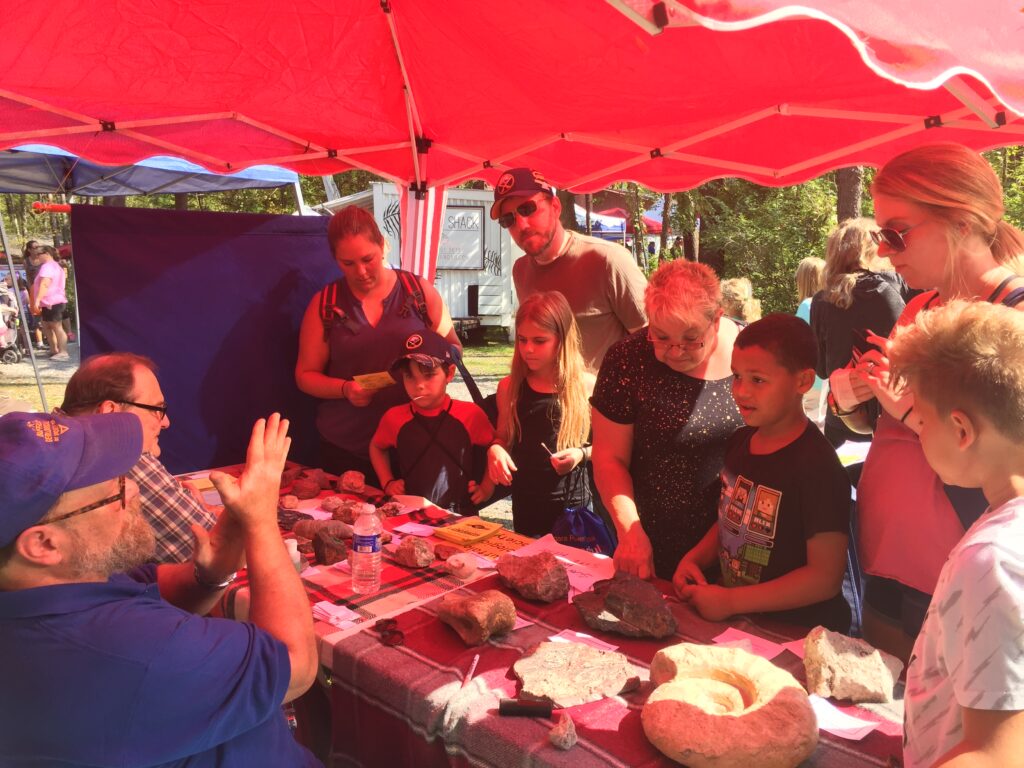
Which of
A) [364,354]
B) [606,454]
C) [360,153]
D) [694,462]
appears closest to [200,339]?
[364,354]

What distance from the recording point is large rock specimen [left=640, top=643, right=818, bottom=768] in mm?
1419

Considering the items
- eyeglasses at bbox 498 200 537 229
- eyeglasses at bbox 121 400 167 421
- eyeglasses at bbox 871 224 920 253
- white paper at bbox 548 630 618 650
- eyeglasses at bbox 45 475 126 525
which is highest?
eyeglasses at bbox 498 200 537 229

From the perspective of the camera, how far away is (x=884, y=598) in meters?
2.10

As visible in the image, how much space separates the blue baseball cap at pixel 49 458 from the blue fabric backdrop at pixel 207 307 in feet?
10.1

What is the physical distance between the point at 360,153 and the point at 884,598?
4670mm

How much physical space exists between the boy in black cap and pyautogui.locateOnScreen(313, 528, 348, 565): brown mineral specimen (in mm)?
766

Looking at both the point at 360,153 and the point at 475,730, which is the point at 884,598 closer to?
the point at 475,730

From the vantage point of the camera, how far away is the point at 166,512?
2.34 meters

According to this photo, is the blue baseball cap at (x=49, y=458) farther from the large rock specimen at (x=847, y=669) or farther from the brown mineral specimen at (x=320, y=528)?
the large rock specimen at (x=847, y=669)

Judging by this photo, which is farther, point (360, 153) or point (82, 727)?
point (360, 153)

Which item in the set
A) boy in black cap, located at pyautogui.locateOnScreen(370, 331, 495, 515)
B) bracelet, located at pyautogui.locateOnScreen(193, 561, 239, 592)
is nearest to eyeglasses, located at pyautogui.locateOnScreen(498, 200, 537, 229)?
boy in black cap, located at pyautogui.locateOnScreen(370, 331, 495, 515)

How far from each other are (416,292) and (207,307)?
4.79 ft

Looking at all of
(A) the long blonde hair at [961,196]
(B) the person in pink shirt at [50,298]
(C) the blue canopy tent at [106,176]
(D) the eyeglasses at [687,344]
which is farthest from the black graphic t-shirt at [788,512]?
(B) the person in pink shirt at [50,298]

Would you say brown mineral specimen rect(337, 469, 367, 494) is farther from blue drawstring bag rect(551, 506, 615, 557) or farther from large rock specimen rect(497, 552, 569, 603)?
large rock specimen rect(497, 552, 569, 603)
